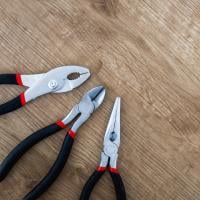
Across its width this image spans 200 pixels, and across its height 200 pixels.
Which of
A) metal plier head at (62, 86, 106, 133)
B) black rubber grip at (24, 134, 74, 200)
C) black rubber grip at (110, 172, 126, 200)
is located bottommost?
black rubber grip at (24, 134, 74, 200)

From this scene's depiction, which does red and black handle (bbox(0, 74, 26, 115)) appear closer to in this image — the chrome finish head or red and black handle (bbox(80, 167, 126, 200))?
the chrome finish head

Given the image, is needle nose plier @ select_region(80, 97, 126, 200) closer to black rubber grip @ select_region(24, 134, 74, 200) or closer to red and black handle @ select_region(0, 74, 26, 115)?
black rubber grip @ select_region(24, 134, 74, 200)

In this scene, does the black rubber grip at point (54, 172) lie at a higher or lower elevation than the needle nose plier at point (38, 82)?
lower

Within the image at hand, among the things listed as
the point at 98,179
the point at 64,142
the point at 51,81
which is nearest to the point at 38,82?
the point at 51,81

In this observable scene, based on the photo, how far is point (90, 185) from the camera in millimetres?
982

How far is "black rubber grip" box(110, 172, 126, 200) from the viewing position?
984mm

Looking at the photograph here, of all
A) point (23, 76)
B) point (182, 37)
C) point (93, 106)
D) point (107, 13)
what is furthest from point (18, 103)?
point (182, 37)

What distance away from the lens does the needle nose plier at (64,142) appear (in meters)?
0.97

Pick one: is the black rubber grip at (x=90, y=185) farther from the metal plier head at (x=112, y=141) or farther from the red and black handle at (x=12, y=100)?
the red and black handle at (x=12, y=100)

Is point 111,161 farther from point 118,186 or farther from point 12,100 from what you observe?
point 12,100

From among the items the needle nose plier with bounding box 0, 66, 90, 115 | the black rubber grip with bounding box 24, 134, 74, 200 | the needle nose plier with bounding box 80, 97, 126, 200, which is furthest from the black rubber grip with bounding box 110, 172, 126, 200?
the needle nose plier with bounding box 0, 66, 90, 115

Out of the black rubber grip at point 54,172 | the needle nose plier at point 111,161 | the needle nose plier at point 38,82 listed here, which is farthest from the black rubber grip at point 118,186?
the needle nose plier at point 38,82

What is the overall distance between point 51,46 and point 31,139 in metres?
0.22

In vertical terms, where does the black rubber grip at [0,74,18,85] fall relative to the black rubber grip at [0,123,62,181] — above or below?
above
